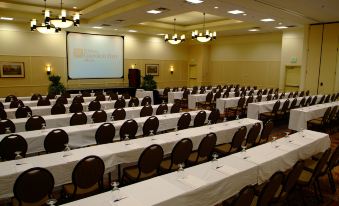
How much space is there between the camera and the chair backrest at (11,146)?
4.94 meters

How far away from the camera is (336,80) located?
13.7 m

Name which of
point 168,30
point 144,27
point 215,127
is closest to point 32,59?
point 144,27

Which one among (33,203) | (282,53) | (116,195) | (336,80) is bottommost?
(33,203)

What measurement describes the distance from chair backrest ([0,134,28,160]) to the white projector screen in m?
12.0

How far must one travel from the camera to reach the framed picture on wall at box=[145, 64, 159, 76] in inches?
787

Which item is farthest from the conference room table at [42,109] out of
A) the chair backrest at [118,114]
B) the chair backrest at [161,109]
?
the chair backrest at [161,109]

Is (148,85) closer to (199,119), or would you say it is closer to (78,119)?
(199,119)

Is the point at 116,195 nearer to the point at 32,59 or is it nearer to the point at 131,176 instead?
the point at 131,176

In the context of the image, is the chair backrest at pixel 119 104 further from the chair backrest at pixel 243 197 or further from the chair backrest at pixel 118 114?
the chair backrest at pixel 243 197

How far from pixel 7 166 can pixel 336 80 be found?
14684 mm

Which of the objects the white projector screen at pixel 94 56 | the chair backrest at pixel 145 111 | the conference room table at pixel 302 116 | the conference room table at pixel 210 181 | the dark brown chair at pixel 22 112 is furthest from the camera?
the white projector screen at pixel 94 56

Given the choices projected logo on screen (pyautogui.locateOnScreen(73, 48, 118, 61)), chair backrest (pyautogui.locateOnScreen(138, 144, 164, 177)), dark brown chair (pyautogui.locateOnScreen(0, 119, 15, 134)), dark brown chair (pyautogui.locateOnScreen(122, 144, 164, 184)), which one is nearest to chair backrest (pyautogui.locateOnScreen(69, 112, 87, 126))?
dark brown chair (pyautogui.locateOnScreen(0, 119, 15, 134))

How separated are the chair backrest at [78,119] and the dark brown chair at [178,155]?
3372 mm

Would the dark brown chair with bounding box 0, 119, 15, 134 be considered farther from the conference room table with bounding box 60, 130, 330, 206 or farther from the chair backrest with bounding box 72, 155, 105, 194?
the conference room table with bounding box 60, 130, 330, 206
